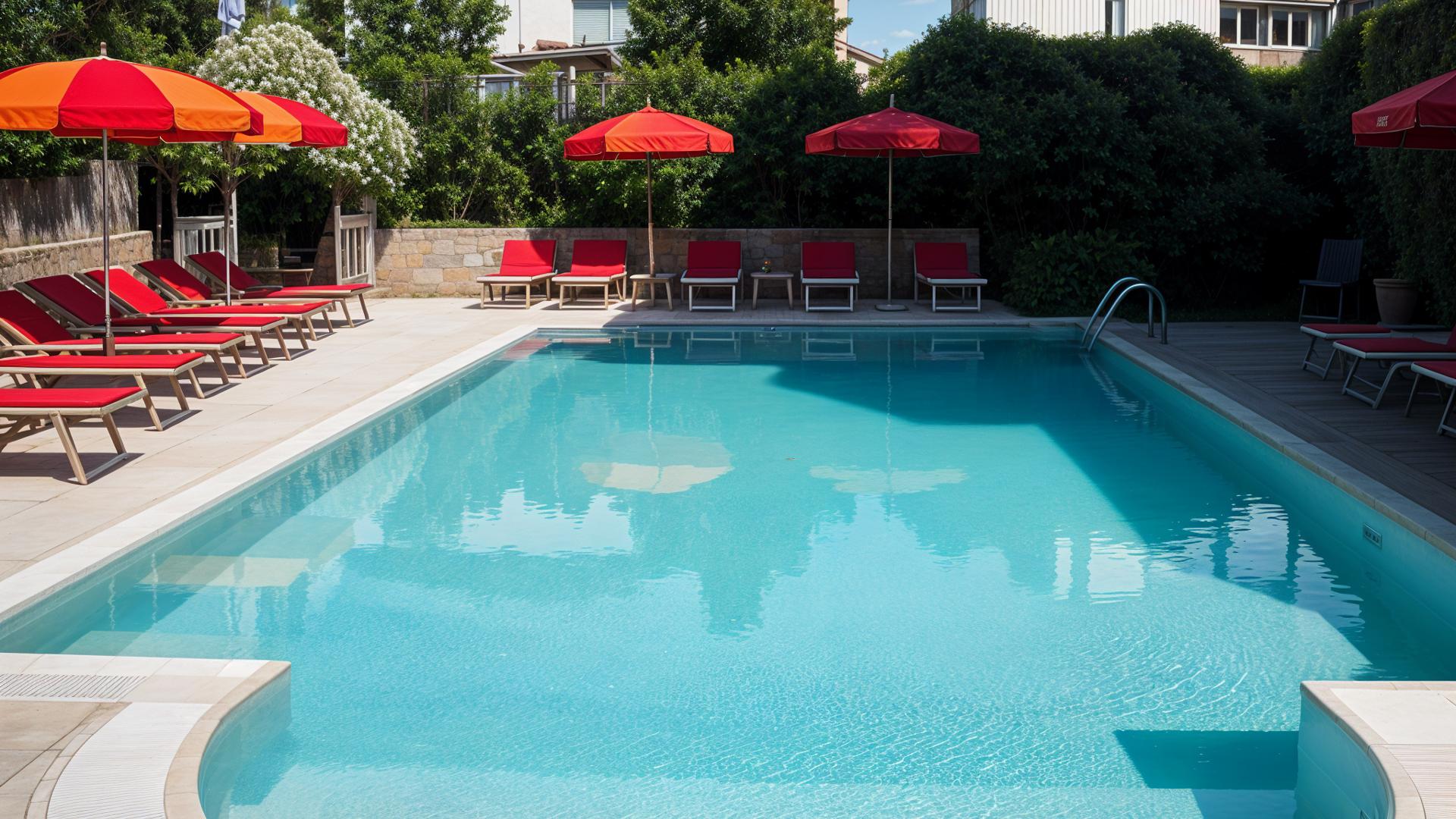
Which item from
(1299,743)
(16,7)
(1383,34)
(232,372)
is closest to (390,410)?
(232,372)

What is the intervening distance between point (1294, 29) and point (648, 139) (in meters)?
28.4

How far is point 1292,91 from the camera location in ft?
57.8

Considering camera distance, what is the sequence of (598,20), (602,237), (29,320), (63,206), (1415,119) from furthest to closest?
(598,20), (602,237), (63,206), (29,320), (1415,119)

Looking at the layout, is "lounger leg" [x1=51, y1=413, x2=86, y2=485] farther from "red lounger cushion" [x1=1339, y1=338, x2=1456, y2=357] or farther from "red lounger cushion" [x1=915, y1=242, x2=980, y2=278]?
"red lounger cushion" [x1=915, y1=242, x2=980, y2=278]

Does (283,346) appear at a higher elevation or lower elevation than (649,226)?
lower

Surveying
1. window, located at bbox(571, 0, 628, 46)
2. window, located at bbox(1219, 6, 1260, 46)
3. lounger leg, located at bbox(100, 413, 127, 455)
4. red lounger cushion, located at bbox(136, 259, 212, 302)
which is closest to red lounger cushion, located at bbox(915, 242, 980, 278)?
red lounger cushion, located at bbox(136, 259, 212, 302)

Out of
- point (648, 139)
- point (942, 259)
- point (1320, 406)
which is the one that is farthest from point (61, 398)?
point (942, 259)

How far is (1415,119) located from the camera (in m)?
7.77

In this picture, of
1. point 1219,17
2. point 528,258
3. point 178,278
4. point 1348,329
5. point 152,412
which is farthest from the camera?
point 1219,17

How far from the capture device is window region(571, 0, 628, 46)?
33.8 m

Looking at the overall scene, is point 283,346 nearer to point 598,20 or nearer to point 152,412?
point 152,412

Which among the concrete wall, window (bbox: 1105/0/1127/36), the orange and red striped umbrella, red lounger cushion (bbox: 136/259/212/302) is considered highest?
window (bbox: 1105/0/1127/36)

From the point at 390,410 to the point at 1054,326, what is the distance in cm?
820

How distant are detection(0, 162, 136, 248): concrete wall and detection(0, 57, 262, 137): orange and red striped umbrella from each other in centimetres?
260
